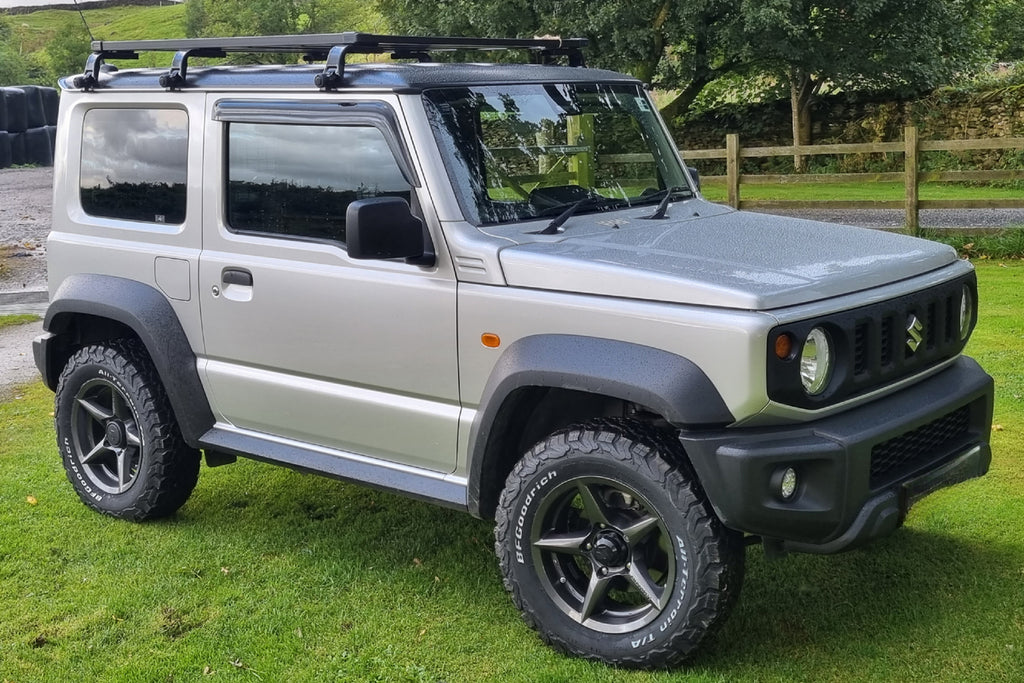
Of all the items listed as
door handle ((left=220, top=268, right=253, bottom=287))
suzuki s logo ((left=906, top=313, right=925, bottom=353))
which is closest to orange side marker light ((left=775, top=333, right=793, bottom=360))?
suzuki s logo ((left=906, top=313, right=925, bottom=353))

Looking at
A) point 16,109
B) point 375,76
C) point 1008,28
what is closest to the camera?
point 375,76

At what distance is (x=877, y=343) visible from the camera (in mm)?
3725

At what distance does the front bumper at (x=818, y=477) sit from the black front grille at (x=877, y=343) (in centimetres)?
12

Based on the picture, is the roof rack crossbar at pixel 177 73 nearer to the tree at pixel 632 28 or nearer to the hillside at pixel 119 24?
the tree at pixel 632 28

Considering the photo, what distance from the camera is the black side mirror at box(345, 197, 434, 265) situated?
3.86m

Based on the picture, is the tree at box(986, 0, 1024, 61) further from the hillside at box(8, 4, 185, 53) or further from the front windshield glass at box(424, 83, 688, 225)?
the hillside at box(8, 4, 185, 53)

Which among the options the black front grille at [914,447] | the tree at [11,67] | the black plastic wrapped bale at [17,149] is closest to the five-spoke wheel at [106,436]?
the black front grille at [914,447]

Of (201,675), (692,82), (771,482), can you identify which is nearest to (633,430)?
(771,482)

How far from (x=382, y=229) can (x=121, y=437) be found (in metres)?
2.26

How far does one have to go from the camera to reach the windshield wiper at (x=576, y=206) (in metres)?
4.21

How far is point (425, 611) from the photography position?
4.46 m

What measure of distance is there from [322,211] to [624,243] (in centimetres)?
123

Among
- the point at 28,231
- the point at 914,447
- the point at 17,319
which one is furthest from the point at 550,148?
the point at 28,231

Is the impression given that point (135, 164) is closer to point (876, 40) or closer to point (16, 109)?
point (876, 40)
